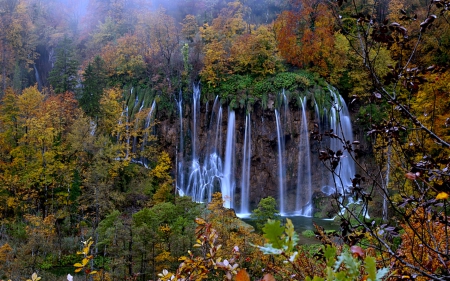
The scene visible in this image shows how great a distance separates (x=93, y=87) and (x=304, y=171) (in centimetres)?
1506

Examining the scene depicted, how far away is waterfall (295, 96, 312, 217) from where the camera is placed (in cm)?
2005

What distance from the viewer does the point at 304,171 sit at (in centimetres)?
2061

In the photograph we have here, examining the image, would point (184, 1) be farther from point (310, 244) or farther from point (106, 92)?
point (310, 244)

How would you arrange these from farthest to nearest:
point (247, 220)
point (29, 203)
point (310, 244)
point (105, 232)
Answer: point (247, 220) < point (29, 203) < point (310, 244) < point (105, 232)

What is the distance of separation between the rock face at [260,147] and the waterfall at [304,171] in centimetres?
8

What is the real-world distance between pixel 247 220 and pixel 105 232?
8.85m

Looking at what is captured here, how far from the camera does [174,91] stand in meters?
21.4

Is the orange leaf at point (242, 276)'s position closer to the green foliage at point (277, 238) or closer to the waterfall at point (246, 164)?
the green foliage at point (277, 238)

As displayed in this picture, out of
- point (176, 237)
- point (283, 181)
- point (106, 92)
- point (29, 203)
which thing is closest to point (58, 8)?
point (106, 92)

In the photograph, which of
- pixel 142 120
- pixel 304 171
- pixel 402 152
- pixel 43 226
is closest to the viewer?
pixel 402 152

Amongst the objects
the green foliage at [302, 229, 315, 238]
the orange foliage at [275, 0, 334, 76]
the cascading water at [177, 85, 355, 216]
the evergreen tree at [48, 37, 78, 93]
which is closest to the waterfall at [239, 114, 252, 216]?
the cascading water at [177, 85, 355, 216]

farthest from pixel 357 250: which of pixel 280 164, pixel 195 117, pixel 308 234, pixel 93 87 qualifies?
pixel 93 87

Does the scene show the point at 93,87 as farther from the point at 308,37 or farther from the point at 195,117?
the point at 308,37

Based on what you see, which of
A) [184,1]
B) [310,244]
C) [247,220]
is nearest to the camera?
[310,244]
